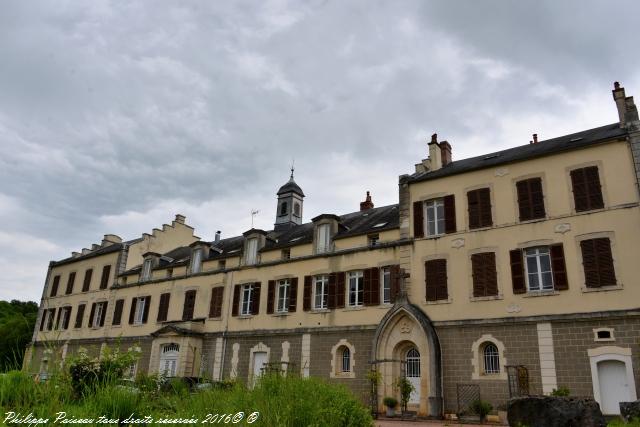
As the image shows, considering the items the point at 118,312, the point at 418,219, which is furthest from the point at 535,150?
the point at 118,312

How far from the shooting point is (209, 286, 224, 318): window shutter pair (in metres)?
26.0

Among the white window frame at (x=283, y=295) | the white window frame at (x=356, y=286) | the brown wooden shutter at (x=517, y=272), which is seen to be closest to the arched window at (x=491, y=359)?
the brown wooden shutter at (x=517, y=272)

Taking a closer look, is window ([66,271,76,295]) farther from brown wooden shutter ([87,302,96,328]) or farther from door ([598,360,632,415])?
door ([598,360,632,415])

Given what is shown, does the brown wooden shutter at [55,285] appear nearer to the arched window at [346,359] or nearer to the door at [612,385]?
the arched window at [346,359]

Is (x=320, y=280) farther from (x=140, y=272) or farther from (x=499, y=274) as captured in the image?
(x=140, y=272)

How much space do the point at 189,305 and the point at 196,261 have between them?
8.41ft

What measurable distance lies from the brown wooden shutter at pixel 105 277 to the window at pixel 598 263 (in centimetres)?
2824

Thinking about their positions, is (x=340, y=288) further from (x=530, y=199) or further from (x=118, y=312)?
(x=118, y=312)

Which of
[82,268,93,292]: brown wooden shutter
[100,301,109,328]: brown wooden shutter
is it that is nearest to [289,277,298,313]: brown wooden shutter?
[100,301,109,328]: brown wooden shutter

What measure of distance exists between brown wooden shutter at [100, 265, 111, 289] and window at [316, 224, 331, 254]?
17001 mm

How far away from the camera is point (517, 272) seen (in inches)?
689

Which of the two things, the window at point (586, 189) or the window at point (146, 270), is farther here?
the window at point (146, 270)

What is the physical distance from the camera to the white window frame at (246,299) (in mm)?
25000

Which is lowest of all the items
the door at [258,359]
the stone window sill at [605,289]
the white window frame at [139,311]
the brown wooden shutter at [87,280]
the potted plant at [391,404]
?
the potted plant at [391,404]
